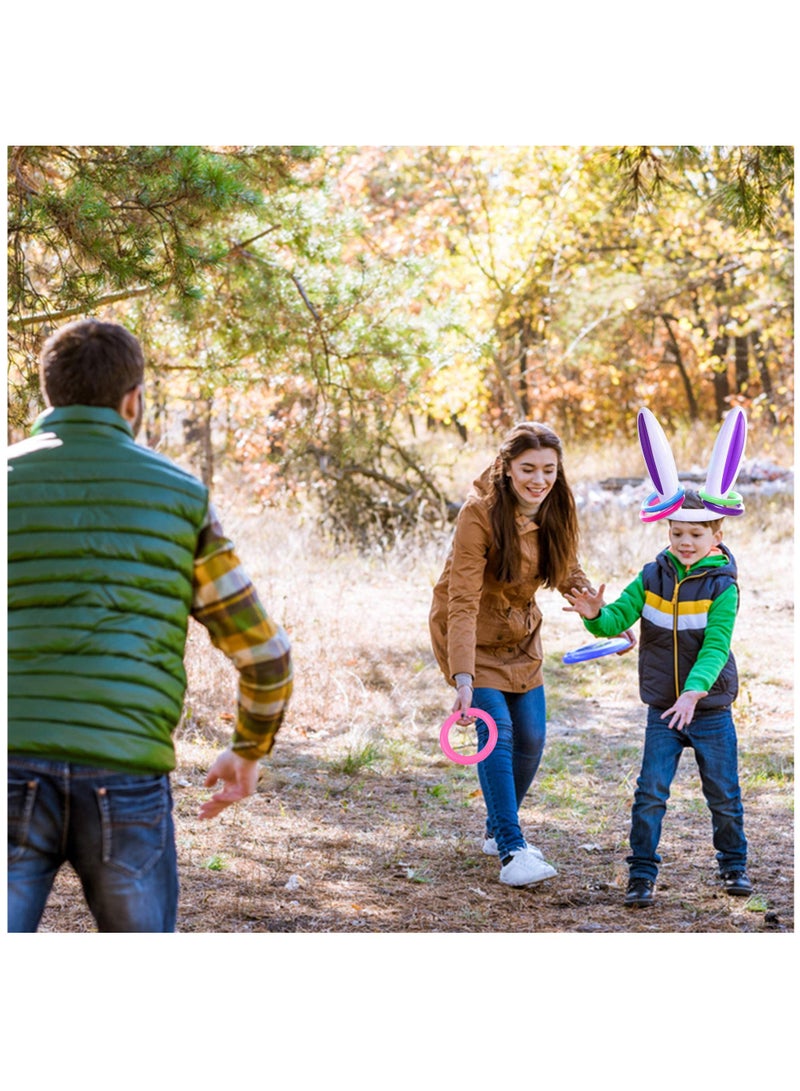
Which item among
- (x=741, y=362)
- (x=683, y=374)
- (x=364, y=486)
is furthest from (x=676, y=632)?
(x=741, y=362)

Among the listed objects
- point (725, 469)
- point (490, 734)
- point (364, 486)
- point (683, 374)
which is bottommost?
point (490, 734)

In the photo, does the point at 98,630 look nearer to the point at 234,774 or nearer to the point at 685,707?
the point at 234,774

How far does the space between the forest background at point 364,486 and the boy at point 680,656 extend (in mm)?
323

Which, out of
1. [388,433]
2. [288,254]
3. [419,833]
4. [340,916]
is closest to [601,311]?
[388,433]

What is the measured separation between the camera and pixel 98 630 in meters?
2.11

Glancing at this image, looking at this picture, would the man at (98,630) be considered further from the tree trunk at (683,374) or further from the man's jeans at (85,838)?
the tree trunk at (683,374)

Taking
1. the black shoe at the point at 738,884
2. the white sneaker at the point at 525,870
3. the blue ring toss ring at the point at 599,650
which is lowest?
the black shoe at the point at 738,884

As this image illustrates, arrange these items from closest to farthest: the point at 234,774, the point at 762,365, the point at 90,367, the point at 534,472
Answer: the point at 90,367 < the point at 234,774 < the point at 534,472 < the point at 762,365

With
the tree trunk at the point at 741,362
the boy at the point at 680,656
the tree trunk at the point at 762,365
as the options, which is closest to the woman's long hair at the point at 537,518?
the boy at the point at 680,656

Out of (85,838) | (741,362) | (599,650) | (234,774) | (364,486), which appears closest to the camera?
(85,838)

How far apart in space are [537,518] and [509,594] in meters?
0.28

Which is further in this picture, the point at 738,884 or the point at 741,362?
the point at 741,362

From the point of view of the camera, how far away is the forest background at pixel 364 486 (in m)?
4.26
